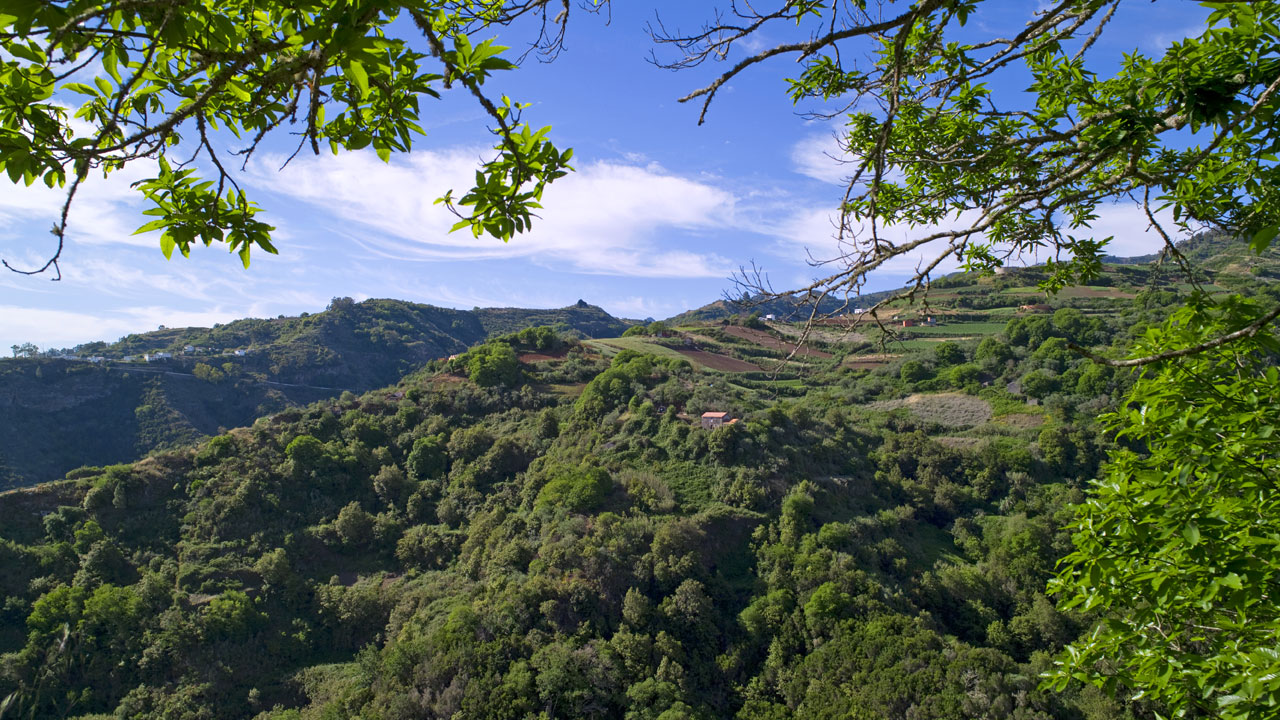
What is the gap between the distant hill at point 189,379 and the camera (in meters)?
42.5

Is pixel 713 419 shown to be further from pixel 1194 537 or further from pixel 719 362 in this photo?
pixel 719 362

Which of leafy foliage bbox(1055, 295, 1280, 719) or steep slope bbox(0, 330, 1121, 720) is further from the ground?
leafy foliage bbox(1055, 295, 1280, 719)

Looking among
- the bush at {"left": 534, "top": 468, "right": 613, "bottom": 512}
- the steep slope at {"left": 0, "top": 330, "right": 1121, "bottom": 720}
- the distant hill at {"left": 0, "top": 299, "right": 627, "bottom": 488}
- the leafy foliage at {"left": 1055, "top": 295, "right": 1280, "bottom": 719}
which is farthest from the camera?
the distant hill at {"left": 0, "top": 299, "right": 627, "bottom": 488}

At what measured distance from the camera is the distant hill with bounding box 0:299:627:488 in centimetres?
4250

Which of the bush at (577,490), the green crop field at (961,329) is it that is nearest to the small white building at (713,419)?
the bush at (577,490)

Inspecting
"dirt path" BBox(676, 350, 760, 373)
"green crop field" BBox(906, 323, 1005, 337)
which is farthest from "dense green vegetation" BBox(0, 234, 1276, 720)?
"dirt path" BBox(676, 350, 760, 373)

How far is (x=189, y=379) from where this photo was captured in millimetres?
52500

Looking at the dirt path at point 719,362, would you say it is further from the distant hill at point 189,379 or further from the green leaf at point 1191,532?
the green leaf at point 1191,532

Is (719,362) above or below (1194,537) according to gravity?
below

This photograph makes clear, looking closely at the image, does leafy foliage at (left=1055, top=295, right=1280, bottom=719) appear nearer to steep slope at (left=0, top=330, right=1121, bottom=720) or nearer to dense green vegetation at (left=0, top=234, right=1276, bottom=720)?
dense green vegetation at (left=0, top=234, right=1276, bottom=720)

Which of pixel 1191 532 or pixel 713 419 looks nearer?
pixel 1191 532

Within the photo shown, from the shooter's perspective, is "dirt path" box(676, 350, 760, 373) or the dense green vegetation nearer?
the dense green vegetation

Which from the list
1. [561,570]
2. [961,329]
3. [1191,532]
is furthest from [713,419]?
[961,329]

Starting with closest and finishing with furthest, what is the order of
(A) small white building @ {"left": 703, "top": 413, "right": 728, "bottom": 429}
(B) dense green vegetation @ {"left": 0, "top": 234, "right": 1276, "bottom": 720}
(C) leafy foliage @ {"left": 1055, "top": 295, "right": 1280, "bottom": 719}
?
(C) leafy foliage @ {"left": 1055, "top": 295, "right": 1280, "bottom": 719} → (B) dense green vegetation @ {"left": 0, "top": 234, "right": 1276, "bottom": 720} → (A) small white building @ {"left": 703, "top": 413, "right": 728, "bottom": 429}
